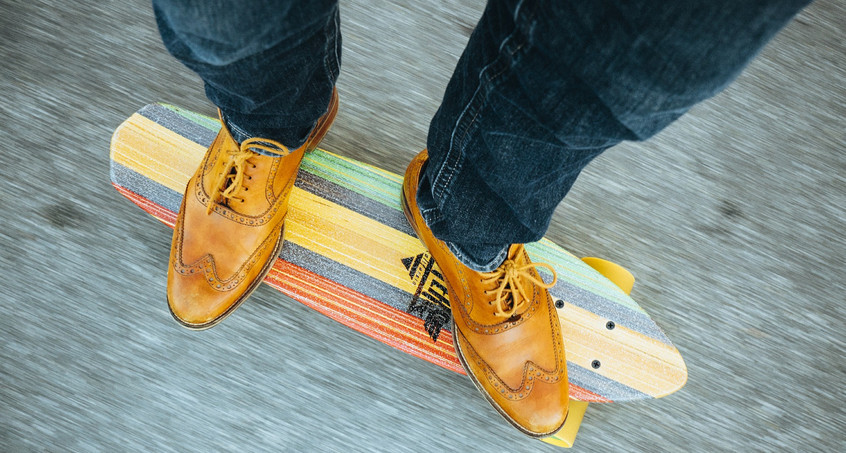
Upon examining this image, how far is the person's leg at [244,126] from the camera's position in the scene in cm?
52

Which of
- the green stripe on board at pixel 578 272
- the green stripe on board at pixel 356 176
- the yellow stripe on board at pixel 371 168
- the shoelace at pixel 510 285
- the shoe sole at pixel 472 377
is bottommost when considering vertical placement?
the shoe sole at pixel 472 377

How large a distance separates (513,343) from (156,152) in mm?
839

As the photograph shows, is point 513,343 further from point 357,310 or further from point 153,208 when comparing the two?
point 153,208

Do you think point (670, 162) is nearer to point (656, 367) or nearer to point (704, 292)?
point (704, 292)

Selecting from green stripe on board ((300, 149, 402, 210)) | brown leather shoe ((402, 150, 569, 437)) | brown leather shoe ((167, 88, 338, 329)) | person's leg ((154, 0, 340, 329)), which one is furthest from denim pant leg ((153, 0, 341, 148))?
brown leather shoe ((402, 150, 569, 437))

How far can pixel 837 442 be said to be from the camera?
108 cm

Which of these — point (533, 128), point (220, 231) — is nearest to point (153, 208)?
point (220, 231)

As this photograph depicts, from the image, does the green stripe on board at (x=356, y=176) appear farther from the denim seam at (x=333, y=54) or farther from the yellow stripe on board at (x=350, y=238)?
the denim seam at (x=333, y=54)

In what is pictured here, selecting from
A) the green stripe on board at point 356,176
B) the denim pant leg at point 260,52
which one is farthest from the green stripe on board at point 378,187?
the denim pant leg at point 260,52

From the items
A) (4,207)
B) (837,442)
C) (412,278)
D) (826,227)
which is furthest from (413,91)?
(837,442)

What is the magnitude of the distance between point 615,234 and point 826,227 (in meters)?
0.58

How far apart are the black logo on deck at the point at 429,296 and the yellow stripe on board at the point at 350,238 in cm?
2

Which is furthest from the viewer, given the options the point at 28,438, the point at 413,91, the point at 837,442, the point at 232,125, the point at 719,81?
the point at 413,91

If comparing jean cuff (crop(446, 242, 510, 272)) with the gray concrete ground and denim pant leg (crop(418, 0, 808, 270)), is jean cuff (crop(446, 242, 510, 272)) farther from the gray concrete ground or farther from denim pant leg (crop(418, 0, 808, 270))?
the gray concrete ground
